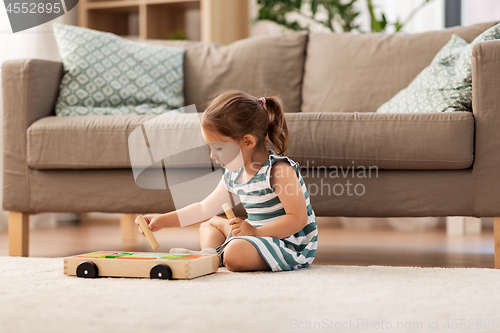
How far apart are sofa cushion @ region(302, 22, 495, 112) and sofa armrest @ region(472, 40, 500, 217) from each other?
56cm

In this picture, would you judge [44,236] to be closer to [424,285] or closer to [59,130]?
[59,130]

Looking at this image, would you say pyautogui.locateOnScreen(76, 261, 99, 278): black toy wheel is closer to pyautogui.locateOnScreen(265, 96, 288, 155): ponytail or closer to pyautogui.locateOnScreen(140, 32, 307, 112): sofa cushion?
pyautogui.locateOnScreen(265, 96, 288, 155): ponytail

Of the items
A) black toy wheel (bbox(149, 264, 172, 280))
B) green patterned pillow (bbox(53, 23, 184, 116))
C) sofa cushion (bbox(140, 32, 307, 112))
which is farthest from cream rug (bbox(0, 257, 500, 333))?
sofa cushion (bbox(140, 32, 307, 112))

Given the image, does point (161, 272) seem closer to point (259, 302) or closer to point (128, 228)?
point (259, 302)

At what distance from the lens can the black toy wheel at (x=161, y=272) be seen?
3.36ft

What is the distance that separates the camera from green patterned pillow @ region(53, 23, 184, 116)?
1777 mm

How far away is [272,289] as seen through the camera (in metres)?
0.93

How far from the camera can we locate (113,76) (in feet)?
6.11

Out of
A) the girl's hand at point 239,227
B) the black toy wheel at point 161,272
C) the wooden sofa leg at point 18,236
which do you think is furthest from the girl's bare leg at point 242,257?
the wooden sofa leg at point 18,236

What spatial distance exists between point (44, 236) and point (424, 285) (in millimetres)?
1540

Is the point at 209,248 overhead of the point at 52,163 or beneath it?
beneath

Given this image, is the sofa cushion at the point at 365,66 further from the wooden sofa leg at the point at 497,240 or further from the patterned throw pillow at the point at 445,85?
the wooden sofa leg at the point at 497,240

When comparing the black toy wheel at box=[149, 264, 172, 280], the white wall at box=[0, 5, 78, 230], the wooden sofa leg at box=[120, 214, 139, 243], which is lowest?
the wooden sofa leg at box=[120, 214, 139, 243]

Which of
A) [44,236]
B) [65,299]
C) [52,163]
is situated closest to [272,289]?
[65,299]
